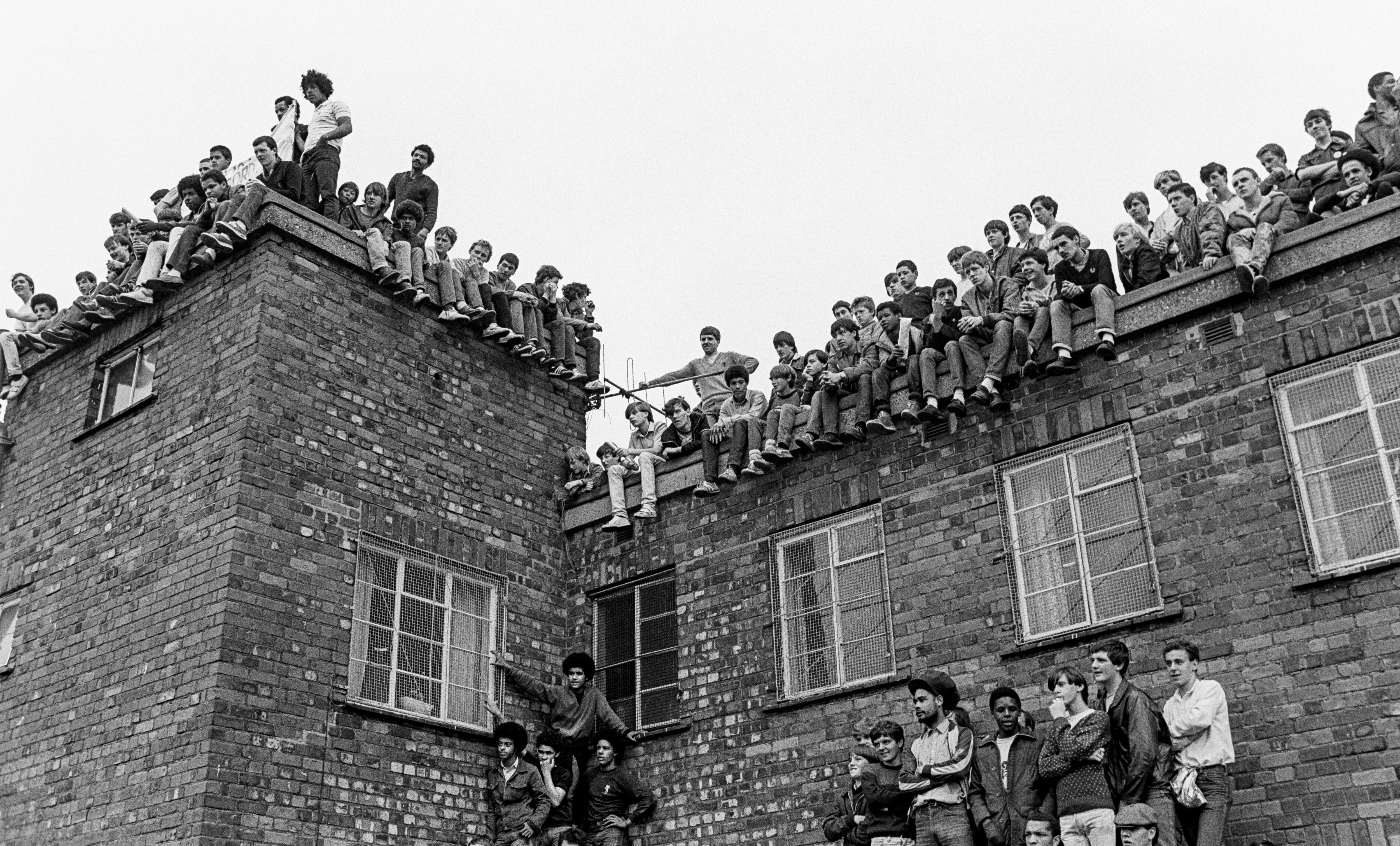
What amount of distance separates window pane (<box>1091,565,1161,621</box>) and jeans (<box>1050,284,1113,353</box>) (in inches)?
67.7

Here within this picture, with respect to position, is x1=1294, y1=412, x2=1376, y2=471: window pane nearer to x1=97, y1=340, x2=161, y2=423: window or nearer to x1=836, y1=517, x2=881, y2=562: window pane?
x1=836, y1=517, x2=881, y2=562: window pane

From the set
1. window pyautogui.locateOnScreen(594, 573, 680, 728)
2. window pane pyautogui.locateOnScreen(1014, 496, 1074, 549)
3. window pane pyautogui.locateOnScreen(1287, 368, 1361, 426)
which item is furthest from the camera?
window pyautogui.locateOnScreen(594, 573, 680, 728)

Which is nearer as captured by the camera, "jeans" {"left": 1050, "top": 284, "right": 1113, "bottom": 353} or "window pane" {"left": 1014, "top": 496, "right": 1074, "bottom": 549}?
"jeans" {"left": 1050, "top": 284, "right": 1113, "bottom": 353}

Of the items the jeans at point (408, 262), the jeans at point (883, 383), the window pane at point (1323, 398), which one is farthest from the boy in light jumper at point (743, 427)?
the window pane at point (1323, 398)

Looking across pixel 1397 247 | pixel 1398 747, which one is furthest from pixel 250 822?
pixel 1397 247

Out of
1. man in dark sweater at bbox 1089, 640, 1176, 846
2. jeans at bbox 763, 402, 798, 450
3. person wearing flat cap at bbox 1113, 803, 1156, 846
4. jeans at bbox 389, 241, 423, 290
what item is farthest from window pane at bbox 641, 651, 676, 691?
person wearing flat cap at bbox 1113, 803, 1156, 846

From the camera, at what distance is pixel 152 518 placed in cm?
1124

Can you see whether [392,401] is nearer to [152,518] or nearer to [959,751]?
[152,518]

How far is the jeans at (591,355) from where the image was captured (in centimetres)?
1386

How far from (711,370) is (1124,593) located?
5360 millimetres

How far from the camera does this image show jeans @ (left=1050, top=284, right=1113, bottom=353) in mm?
9664

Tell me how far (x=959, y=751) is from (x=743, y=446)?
3.92 metres

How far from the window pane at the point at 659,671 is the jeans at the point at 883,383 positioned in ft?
9.84

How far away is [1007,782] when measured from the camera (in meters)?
8.46
